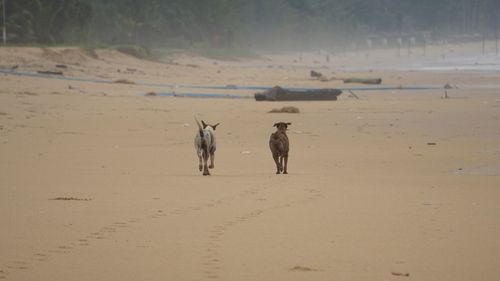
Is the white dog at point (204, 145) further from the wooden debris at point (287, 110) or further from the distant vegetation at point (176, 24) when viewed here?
the distant vegetation at point (176, 24)

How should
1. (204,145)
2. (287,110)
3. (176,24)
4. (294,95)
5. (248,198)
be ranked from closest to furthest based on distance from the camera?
(248,198), (204,145), (287,110), (294,95), (176,24)

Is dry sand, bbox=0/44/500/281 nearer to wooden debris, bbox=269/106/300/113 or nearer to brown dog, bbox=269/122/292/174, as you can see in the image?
brown dog, bbox=269/122/292/174

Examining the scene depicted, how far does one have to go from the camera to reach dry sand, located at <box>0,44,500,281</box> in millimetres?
7184

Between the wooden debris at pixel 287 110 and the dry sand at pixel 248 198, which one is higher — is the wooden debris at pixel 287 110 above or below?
above

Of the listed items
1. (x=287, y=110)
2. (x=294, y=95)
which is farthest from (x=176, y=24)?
(x=287, y=110)

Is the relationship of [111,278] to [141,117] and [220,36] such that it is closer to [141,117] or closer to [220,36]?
[141,117]

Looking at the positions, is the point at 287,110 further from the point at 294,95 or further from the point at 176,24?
the point at 176,24

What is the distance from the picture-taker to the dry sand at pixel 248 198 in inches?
283

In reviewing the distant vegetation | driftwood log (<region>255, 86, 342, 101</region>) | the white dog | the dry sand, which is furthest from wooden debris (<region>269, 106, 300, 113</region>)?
the distant vegetation

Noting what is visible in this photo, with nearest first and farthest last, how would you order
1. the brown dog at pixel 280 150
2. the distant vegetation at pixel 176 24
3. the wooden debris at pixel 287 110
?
the brown dog at pixel 280 150, the wooden debris at pixel 287 110, the distant vegetation at pixel 176 24

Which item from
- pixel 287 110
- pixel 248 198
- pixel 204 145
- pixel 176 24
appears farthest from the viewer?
pixel 176 24

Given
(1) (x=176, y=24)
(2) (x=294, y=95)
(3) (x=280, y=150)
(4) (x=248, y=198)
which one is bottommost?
(4) (x=248, y=198)

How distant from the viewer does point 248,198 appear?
34.6ft

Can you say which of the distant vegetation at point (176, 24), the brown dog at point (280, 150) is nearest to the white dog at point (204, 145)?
the brown dog at point (280, 150)
